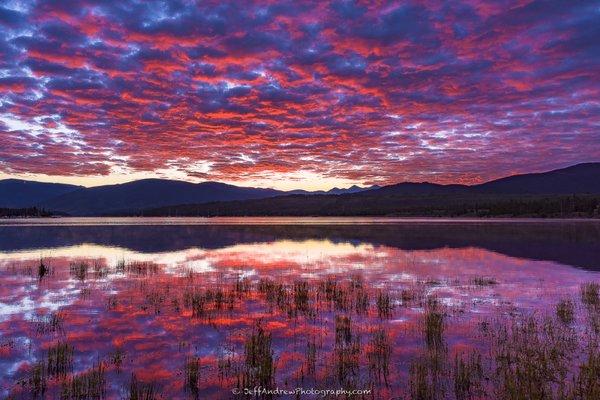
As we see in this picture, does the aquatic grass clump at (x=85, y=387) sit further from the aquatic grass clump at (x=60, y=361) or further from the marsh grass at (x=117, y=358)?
the marsh grass at (x=117, y=358)

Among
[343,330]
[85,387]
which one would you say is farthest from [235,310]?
[85,387]

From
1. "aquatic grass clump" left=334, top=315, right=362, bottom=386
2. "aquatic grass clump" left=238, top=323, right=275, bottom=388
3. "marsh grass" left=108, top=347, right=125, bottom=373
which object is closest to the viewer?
"aquatic grass clump" left=238, top=323, right=275, bottom=388

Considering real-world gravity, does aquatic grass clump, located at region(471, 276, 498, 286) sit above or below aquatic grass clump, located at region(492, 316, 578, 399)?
below

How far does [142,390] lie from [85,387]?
155 centimetres

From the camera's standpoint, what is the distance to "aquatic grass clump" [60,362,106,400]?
1163cm

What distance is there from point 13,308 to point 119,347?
996 cm

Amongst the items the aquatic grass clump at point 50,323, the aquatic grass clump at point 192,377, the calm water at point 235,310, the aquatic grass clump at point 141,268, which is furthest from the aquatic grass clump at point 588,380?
the aquatic grass clump at point 141,268

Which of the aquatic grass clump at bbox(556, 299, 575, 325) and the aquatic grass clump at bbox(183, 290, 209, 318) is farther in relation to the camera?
the aquatic grass clump at bbox(183, 290, 209, 318)

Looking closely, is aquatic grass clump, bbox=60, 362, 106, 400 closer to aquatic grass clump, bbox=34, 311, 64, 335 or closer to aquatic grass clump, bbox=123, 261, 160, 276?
aquatic grass clump, bbox=34, 311, 64, 335

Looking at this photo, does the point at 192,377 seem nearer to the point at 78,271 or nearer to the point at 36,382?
the point at 36,382

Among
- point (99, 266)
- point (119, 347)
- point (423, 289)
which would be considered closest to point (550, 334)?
point (423, 289)

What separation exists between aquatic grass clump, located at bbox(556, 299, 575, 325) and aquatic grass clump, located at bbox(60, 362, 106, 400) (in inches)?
696

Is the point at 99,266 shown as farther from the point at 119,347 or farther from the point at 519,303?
the point at 519,303

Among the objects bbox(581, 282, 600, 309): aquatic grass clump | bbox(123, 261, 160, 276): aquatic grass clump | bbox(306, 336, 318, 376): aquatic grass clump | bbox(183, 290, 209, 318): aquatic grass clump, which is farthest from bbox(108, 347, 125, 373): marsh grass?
bbox(581, 282, 600, 309): aquatic grass clump
